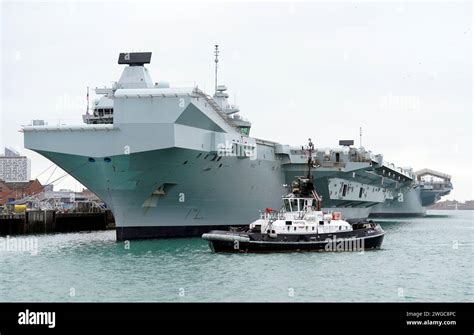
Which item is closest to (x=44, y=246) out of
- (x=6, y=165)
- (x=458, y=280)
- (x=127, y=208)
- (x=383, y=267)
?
(x=127, y=208)

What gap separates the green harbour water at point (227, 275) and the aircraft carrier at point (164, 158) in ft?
9.38

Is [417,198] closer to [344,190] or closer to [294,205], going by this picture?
[344,190]

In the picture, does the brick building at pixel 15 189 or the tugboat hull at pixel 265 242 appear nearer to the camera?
the tugboat hull at pixel 265 242

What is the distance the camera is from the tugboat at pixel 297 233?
1148 inches

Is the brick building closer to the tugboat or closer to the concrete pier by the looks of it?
the concrete pier

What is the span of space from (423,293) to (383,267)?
567cm

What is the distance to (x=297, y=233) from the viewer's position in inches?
1164

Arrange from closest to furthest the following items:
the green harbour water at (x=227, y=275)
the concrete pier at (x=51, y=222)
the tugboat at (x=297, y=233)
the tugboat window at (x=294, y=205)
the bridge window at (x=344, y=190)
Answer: the green harbour water at (x=227, y=275) → the tugboat at (x=297, y=233) → the tugboat window at (x=294, y=205) → the concrete pier at (x=51, y=222) → the bridge window at (x=344, y=190)

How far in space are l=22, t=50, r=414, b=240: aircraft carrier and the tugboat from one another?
476 cm

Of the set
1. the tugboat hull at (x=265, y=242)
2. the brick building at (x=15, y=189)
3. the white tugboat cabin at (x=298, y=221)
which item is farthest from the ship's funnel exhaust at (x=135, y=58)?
the brick building at (x=15, y=189)

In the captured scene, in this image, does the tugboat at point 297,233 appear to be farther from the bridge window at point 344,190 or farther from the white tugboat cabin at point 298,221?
the bridge window at point 344,190

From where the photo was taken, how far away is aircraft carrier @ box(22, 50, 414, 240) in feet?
103

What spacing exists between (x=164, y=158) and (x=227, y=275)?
10.6m
